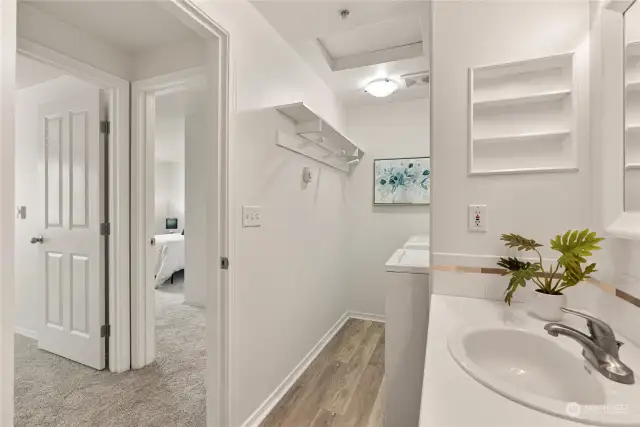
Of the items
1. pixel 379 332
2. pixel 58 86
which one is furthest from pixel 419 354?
pixel 58 86

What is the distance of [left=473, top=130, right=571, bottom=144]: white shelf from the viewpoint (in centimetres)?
119

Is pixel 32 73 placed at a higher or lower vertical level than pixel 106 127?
higher

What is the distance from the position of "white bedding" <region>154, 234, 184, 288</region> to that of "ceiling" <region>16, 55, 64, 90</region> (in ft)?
8.26

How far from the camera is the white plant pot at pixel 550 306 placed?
1.04 metres

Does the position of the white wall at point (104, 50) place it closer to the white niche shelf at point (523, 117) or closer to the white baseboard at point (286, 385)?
the white niche shelf at point (523, 117)

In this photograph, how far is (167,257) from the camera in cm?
463

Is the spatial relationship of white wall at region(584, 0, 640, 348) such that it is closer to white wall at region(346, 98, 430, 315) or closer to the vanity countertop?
the vanity countertop

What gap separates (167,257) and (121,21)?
3573 mm

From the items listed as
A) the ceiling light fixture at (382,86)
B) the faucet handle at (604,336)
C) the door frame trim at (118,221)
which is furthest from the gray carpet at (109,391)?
the ceiling light fixture at (382,86)

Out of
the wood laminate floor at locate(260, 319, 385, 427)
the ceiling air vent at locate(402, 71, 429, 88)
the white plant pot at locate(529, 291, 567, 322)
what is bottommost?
the wood laminate floor at locate(260, 319, 385, 427)

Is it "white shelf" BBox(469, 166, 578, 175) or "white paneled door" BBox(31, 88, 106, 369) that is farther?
"white paneled door" BBox(31, 88, 106, 369)

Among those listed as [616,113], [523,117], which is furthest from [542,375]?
[523,117]

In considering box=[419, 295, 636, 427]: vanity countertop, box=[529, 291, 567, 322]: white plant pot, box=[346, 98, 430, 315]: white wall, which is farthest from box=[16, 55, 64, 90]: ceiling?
box=[529, 291, 567, 322]: white plant pot

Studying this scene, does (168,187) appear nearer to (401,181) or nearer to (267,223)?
(401,181)
